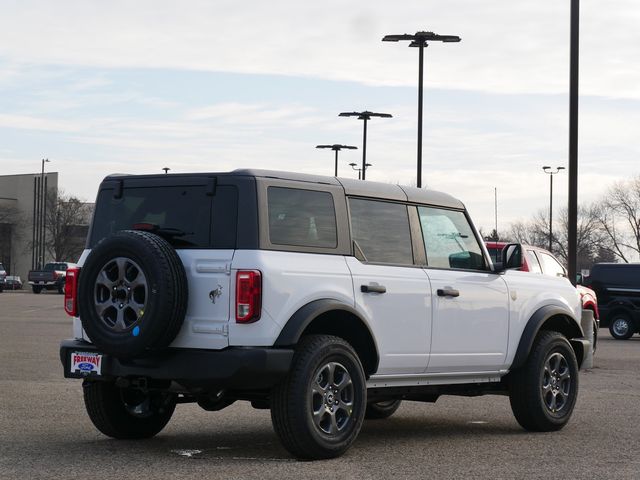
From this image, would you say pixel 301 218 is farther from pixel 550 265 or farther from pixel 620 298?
pixel 620 298

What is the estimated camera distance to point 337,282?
28.7 ft

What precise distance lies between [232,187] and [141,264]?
2.80 ft

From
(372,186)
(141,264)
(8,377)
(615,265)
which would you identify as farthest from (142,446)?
(615,265)

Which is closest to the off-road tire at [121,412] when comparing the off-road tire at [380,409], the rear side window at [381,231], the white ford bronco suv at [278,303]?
the white ford bronco suv at [278,303]

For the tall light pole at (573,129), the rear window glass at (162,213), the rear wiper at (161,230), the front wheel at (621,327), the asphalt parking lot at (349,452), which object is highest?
the tall light pole at (573,129)

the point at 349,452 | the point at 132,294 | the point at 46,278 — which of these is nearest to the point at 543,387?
the point at 349,452

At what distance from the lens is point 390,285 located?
9227mm

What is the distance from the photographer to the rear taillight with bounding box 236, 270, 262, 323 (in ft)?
26.7

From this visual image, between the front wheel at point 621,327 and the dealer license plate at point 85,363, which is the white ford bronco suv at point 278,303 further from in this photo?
the front wheel at point 621,327

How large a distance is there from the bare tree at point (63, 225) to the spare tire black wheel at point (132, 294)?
295ft

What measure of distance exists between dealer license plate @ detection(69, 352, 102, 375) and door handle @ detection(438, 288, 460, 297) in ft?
9.12

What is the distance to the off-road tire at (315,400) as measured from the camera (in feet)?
27.1

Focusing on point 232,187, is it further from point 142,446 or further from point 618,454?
point 618,454

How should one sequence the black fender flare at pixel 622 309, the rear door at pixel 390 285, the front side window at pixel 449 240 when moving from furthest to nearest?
the black fender flare at pixel 622 309 < the front side window at pixel 449 240 < the rear door at pixel 390 285
